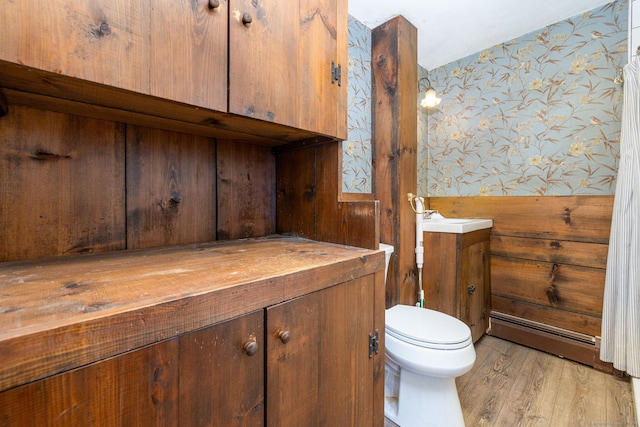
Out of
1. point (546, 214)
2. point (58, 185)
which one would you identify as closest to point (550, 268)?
point (546, 214)

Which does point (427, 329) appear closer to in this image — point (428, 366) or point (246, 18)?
point (428, 366)

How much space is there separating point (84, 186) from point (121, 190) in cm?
9

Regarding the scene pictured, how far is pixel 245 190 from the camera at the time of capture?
1.21m

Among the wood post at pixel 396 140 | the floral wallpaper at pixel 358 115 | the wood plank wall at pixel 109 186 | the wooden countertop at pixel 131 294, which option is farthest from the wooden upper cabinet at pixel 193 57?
the wood post at pixel 396 140

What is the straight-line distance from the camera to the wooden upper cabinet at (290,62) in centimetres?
78

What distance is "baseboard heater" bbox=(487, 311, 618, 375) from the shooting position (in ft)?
5.60

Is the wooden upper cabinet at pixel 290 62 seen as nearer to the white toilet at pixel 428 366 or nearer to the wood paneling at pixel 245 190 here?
the wood paneling at pixel 245 190

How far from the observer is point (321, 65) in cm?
98

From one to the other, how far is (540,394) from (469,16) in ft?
A: 7.44

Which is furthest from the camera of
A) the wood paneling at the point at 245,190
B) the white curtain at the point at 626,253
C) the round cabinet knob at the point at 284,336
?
the white curtain at the point at 626,253

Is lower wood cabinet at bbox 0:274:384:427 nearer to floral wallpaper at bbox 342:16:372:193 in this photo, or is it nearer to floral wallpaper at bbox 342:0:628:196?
floral wallpaper at bbox 342:16:372:193

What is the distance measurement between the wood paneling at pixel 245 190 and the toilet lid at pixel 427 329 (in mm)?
757

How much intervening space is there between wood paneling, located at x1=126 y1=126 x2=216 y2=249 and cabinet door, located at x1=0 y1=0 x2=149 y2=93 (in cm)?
38

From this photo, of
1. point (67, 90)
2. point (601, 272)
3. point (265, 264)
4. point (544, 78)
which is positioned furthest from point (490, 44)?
point (67, 90)
